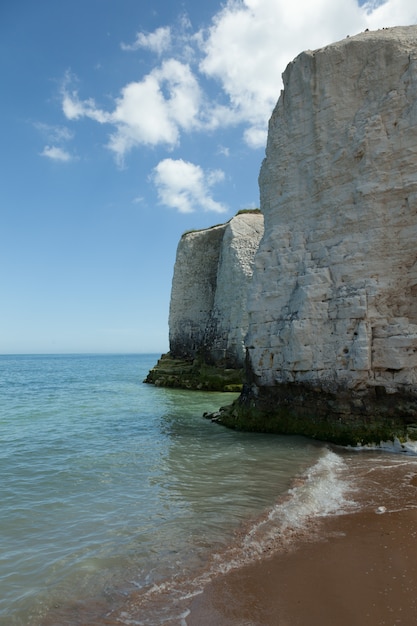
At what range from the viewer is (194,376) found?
30797mm

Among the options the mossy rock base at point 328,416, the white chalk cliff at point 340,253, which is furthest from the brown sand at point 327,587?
the white chalk cliff at point 340,253

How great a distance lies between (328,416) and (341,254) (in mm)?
4166

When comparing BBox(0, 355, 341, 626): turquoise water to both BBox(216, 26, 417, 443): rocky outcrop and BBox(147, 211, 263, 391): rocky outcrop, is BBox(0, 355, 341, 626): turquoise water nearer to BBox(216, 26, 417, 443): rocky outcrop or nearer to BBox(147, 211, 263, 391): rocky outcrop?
BBox(216, 26, 417, 443): rocky outcrop

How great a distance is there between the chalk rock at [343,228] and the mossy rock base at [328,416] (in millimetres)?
359

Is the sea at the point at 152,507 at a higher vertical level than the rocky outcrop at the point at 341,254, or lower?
lower

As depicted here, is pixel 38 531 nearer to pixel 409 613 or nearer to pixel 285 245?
pixel 409 613

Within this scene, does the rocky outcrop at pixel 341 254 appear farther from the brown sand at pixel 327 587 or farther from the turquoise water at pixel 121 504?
the brown sand at pixel 327 587

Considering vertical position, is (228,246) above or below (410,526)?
above

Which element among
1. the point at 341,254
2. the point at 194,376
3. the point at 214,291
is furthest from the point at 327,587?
the point at 214,291

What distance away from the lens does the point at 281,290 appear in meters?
12.7

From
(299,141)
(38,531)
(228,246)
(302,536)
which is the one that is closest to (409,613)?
(302,536)

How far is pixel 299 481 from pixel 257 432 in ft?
15.7

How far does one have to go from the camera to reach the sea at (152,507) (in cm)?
466

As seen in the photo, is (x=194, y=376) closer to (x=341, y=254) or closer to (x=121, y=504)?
(x=341, y=254)
